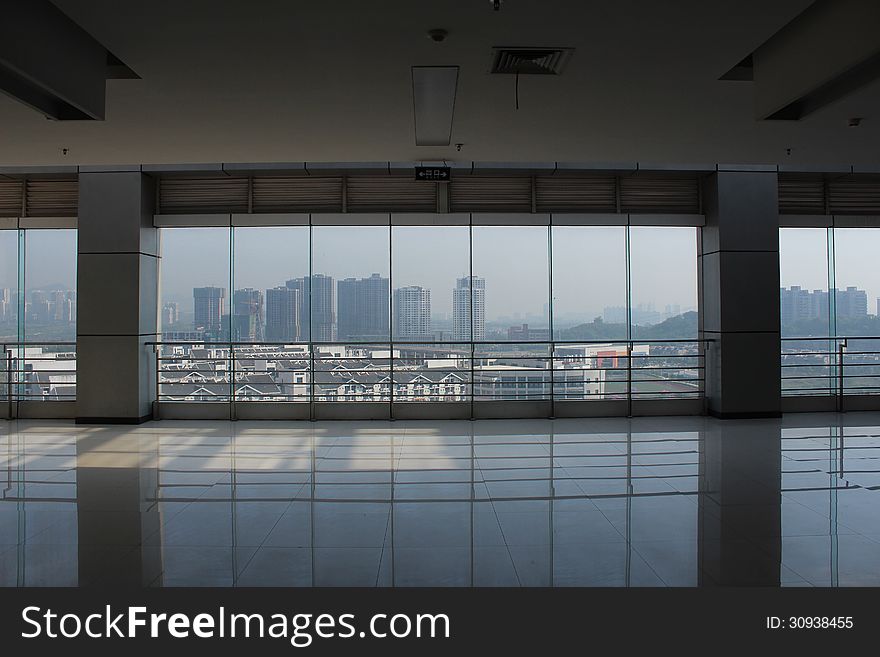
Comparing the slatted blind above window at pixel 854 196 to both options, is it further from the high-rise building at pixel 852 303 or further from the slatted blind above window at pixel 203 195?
the slatted blind above window at pixel 203 195

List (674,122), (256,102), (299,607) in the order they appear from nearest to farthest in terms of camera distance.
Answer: (299,607), (256,102), (674,122)

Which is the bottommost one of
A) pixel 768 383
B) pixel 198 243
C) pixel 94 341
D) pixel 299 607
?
pixel 299 607

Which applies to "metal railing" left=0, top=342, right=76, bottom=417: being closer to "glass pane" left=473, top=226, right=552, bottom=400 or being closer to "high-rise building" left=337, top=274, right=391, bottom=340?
"high-rise building" left=337, top=274, right=391, bottom=340

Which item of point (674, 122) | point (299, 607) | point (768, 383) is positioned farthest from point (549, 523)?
point (768, 383)

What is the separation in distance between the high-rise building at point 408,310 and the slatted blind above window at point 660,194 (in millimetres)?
2871

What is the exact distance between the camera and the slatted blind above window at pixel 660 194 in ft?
29.3

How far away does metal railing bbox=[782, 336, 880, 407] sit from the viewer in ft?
29.7

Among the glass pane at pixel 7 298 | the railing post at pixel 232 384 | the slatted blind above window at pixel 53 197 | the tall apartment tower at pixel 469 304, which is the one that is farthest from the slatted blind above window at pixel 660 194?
the glass pane at pixel 7 298

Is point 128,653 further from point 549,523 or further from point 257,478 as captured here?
point 257,478

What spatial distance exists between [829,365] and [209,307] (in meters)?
8.25

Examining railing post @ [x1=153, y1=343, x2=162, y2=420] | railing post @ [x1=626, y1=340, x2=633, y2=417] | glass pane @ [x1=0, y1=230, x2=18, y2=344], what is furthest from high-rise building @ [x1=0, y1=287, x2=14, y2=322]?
railing post @ [x1=626, y1=340, x2=633, y2=417]

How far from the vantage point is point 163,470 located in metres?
5.61

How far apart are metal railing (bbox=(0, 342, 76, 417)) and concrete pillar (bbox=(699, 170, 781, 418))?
8.25 metres

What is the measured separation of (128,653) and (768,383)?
7.92 meters
